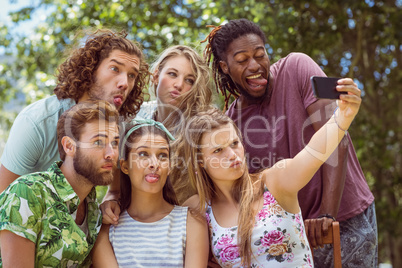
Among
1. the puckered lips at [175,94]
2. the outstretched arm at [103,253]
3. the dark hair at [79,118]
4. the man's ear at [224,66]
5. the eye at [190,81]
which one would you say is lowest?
the outstretched arm at [103,253]

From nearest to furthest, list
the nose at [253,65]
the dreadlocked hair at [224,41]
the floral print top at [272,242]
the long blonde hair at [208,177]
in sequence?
the floral print top at [272,242]
the long blonde hair at [208,177]
the nose at [253,65]
the dreadlocked hair at [224,41]

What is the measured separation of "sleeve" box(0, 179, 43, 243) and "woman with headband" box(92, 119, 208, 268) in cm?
49

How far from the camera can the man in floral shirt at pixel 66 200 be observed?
88.4 inches

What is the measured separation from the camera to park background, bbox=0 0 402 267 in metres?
5.49

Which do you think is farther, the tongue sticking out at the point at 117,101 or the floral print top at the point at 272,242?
the tongue sticking out at the point at 117,101

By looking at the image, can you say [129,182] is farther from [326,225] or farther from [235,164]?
[326,225]

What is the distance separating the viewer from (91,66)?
3373 mm

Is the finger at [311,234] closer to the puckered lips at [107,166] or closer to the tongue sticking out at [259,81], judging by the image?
the tongue sticking out at [259,81]

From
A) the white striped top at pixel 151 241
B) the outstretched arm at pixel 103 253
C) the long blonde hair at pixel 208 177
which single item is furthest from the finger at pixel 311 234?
the outstretched arm at pixel 103 253

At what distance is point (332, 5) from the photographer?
18.3 ft

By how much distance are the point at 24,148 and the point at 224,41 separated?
1.54 metres

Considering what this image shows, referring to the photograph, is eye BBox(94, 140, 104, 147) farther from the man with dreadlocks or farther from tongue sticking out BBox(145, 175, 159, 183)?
the man with dreadlocks

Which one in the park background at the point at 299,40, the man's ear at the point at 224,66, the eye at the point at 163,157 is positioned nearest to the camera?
the eye at the point at 163,157

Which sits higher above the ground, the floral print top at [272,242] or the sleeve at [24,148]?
the sleeve at [24,148]
